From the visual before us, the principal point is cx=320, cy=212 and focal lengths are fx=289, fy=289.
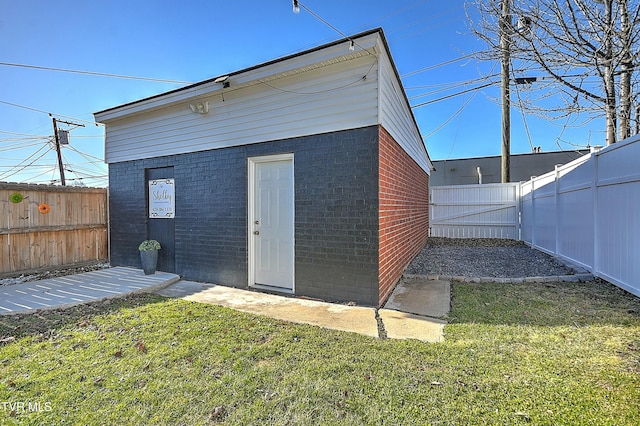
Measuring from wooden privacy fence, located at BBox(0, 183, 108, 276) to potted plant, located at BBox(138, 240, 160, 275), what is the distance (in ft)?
8.23

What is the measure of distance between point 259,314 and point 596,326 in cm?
406

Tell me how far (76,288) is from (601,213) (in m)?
9.51

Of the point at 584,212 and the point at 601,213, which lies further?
the point at 584,212

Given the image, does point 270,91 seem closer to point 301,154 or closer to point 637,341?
point 301,154

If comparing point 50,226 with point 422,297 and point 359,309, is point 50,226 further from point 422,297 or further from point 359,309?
point 422,297

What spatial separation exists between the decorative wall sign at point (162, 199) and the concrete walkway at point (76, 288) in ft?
4.36

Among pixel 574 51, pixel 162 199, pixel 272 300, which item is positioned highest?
pixel 574 51

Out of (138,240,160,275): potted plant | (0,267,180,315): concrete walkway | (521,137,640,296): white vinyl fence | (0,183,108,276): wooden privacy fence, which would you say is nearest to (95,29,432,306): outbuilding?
(138,240,160,275): potted plant

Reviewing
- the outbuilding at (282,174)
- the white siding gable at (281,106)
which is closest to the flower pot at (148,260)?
the outbuilding at (282,174)

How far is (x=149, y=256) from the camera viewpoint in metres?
6.28

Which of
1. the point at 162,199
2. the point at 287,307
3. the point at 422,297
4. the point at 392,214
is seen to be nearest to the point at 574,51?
the point at 392,214

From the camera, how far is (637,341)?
2871mm

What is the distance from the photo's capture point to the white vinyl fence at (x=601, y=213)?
414 centimetres

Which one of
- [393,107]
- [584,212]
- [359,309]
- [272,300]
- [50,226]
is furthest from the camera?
[50,226]
